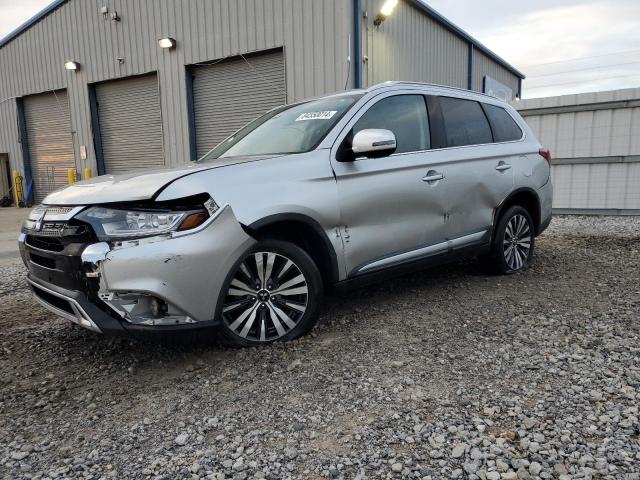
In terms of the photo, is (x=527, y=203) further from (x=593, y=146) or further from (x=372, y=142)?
(x=593, y=146)

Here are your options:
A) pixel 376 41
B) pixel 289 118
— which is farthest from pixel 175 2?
pixel 289 118

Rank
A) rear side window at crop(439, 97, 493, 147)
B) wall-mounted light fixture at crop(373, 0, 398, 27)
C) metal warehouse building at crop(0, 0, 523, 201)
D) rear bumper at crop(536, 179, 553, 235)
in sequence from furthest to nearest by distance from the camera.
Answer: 1. metal warehouse building at crop(0, 0, 523, 201)
2. wall-mounted light fixture at crop(373, 0, 398, 27)
3. rear bumper at crop(536, 179, 553, 235)
4. rear side window at crop(439, 97, 493, 147)

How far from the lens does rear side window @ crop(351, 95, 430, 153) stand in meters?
3.74

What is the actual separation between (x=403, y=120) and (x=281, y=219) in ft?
5.12

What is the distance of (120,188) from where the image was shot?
2.81 m

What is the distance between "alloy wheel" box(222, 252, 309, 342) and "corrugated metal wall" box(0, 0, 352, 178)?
762 cm

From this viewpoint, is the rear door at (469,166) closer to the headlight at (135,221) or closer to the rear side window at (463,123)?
the rear side window at (463,123)

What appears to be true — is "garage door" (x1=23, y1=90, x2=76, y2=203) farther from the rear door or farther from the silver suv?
the rear door

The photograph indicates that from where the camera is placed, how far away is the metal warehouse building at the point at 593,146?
895cm

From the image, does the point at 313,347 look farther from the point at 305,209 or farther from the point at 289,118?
the point at 289,118

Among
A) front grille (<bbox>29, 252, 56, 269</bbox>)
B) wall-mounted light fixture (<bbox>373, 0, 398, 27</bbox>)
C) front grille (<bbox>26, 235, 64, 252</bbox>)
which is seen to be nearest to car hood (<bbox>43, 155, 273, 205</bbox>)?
front grille (<bbox>26, 235, 64, 252</bbox>)

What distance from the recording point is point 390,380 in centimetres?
270

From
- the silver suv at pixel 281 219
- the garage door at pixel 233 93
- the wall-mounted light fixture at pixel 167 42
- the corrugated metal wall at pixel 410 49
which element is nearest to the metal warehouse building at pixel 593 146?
the corrugated metal wall at pixel 410 49

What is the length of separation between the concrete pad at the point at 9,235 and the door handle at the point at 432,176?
589 centimetres
